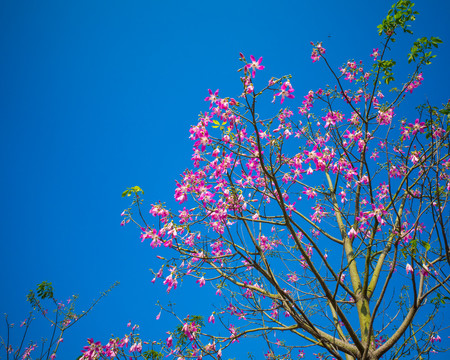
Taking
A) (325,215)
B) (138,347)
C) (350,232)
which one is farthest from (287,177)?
(138,347)

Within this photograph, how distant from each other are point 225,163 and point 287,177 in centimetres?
143

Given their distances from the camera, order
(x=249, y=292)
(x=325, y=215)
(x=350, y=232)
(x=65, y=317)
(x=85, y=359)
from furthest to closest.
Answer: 1. (x=65, y=317)
2. (x=325, y=215)
3. (x=249, y=292)
4. (x=85, y=359)
5. (x=350, y=232)

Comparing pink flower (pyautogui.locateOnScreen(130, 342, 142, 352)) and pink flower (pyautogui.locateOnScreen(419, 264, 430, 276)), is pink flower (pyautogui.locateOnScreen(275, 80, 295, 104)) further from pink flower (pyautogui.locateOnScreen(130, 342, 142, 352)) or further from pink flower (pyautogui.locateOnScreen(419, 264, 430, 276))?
pink flower (pyautogui.locateOnScreen(130, 342, 142, 352))

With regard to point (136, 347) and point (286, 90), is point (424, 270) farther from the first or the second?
point (136, 347)

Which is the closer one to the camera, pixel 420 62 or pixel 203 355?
pixel 203 355

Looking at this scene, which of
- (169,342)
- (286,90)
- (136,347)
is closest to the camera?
(286,90)

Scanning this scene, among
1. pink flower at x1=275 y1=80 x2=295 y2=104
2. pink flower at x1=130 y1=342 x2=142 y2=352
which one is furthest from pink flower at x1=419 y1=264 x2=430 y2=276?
pink flower at x1=130 y1=342 x2=142 y2=352

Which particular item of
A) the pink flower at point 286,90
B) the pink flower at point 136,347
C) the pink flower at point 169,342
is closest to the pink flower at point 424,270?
the pink flower at point 286,90

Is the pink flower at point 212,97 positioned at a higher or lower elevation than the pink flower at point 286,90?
higher

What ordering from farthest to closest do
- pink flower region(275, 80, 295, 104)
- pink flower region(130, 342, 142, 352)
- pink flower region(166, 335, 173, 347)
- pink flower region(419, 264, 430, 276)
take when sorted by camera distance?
pink flower region(130, 342, 142, 352), pink flower region(166, 335, 173, 347), pink flower region(275, 80, 295, 104), pink flower region(419, 264, 430, 276)

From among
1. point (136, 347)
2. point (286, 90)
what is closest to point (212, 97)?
point (286, 90)

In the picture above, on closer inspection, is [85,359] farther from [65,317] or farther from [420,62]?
[420,62]

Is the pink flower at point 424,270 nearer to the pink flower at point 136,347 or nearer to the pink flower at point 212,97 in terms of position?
the pink flower at point 212,97

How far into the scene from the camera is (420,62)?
3.74m
